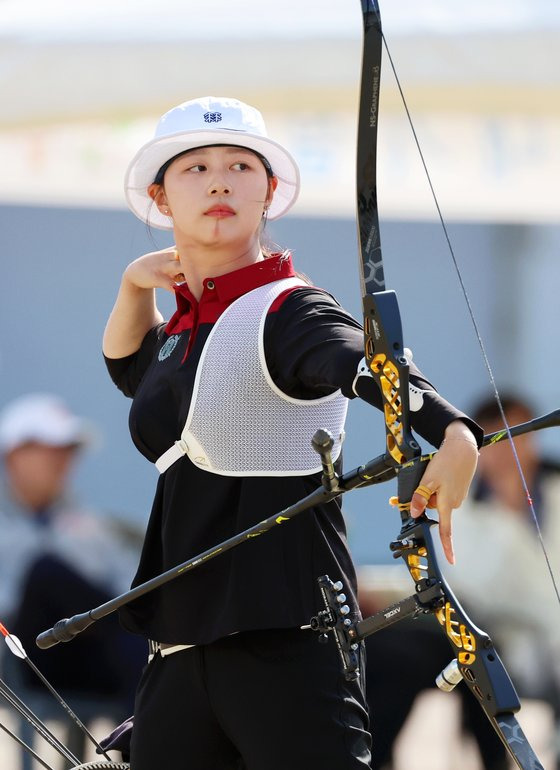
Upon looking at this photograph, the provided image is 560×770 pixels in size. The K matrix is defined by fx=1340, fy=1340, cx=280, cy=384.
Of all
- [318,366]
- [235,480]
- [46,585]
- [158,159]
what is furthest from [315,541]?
[46,585]

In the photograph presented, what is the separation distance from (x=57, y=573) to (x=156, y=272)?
1.86m

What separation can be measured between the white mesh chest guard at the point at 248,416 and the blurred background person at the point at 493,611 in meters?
2.10

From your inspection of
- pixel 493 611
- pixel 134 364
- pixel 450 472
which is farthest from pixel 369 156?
pixel 493 611

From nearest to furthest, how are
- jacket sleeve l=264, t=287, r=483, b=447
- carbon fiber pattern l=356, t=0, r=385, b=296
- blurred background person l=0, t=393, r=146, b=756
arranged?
jacket sleeve l=264, t=287, r=483, b=447
carbon fiber pattern l=356, t=0, r=385, b=296
blurred background person l=0, t=393, r=146, b=756

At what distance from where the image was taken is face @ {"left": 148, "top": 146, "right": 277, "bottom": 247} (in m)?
2.14

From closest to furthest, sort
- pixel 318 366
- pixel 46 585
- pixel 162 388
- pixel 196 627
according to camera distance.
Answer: pixel 318 366 < pixel 196 627 < pixel 162 388 < pixel 46 585

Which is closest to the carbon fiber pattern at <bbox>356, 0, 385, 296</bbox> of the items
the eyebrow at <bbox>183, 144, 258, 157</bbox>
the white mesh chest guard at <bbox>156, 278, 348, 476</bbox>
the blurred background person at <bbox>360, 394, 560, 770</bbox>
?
the white mesh chest guard at <bbox>156, 278, 348, 476</bbox>

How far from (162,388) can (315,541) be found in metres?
0.36

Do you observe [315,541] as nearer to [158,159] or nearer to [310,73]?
[158,159]

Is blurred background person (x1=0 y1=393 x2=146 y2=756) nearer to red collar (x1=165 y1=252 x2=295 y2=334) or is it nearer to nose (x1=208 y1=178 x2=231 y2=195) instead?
red collar (x1=165 y1=252 x2=295 y2=334)

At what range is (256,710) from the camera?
1.93 meters

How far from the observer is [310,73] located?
4062 mm

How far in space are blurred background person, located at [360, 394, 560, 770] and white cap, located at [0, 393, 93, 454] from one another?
1.04 meters

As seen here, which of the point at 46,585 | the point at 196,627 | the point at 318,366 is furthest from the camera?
the point at 46,585
